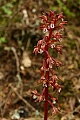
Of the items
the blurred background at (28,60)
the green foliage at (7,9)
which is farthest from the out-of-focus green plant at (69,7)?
the green foliage at (7,9)

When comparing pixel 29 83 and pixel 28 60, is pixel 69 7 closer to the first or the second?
pixel 28 60

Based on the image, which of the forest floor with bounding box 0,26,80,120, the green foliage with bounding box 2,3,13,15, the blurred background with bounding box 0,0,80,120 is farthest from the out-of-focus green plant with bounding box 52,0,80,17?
the green foliage with bounding box 2,3,13,15

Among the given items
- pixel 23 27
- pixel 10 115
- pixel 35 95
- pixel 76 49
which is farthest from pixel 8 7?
pixel 35 95

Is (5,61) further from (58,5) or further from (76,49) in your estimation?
(58,5)

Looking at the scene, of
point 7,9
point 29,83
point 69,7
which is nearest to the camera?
point 29,83

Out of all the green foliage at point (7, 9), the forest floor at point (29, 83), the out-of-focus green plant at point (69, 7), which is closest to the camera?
the forest floor at point (29, 83)

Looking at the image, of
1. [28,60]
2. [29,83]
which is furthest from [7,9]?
[29,83]

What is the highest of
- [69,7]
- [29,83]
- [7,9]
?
[7,9]

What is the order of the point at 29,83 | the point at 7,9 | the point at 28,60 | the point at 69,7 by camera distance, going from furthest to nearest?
the point at 69,7
the point at 7,9
the point at 28,60
the point at 29,83

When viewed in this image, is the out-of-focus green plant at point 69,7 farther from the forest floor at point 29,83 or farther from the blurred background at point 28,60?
the forest floor at point 29,83
